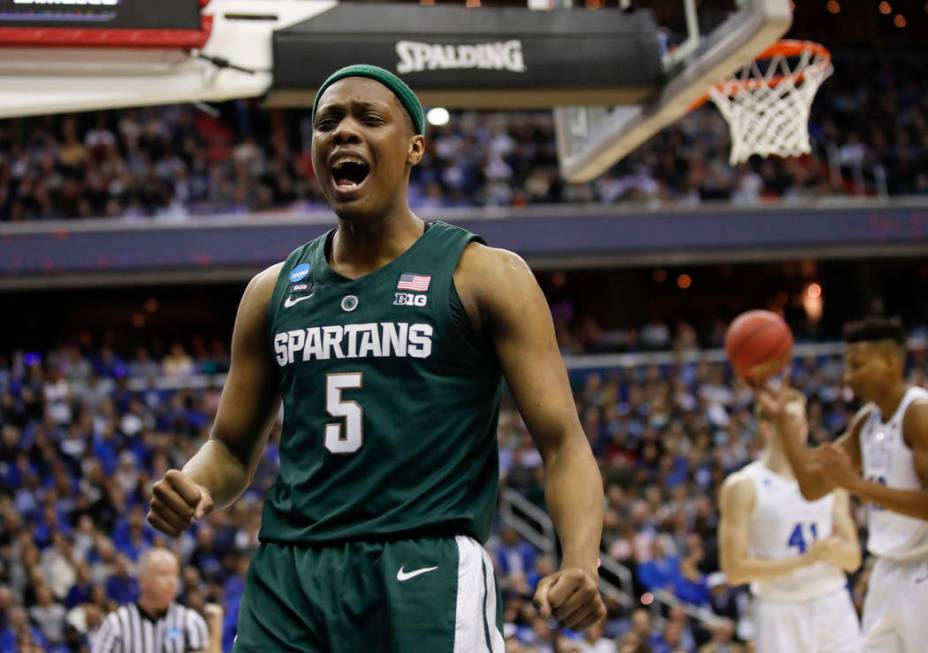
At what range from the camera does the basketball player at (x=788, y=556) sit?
730 centimetres

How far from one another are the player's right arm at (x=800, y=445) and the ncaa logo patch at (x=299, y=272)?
2604mm

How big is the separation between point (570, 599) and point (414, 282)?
87 cm

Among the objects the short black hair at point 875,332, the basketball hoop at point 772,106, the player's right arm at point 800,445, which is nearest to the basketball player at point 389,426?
the player's right arm at point 800,445

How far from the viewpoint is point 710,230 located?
21.0 meters

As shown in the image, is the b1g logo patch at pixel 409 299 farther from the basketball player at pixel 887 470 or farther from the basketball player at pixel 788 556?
the basketball player at pixel 788 556

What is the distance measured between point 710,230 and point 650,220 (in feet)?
3.33

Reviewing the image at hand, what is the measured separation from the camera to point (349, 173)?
3180 mm

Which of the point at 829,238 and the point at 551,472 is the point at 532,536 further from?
the point at 551,472

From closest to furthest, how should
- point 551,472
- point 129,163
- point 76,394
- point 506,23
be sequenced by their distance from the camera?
point 551,472
point 506,23
point 76,394
point 129,163

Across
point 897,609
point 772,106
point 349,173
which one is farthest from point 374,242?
point 772,106

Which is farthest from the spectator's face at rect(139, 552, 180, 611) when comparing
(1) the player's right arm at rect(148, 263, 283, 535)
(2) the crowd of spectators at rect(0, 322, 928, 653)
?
(1) the player's right arm at rect(148, 263, 283, 535)

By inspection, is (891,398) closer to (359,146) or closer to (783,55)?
(783,55)

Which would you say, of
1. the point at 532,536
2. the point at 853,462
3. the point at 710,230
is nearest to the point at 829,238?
the point at 710,230

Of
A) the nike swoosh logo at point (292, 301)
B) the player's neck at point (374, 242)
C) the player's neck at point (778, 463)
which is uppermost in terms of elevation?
the player's neck at point (374, 242)
